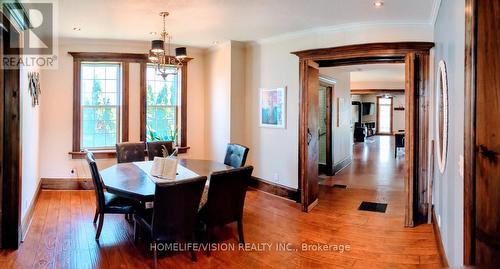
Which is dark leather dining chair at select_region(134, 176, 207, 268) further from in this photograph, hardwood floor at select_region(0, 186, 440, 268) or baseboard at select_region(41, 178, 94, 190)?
baseboard at select_region(41, 178, 94, 190)

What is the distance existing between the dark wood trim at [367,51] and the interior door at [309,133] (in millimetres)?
152

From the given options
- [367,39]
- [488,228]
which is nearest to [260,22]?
[367,39]

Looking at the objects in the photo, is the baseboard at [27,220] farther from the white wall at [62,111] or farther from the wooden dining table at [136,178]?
the white wall at [62,111]

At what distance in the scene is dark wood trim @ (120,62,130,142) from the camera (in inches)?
241

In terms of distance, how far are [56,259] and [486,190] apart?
11.1ft

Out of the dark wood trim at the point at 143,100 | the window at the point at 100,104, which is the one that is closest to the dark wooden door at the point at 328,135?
the dark wood trim at the point at 143,100

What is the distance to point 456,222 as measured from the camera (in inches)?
95.5

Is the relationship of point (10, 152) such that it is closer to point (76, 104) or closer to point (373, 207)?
point (76, 104)

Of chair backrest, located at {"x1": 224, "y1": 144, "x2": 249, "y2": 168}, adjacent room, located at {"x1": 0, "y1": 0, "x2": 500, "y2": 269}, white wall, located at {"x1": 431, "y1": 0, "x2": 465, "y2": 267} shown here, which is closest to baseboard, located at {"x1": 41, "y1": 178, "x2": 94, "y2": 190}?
adjacent room, located at {"x1": 0, "y1": 0, "x2": 500, "y2": 269}

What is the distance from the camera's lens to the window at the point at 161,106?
251 inches

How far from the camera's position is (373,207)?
5.12 m

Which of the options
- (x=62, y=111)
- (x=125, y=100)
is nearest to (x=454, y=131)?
(x=125, y=100)

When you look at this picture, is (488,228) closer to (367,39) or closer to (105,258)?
(105,258)

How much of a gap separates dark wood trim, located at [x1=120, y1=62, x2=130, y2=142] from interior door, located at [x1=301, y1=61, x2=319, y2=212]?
3142 mm
